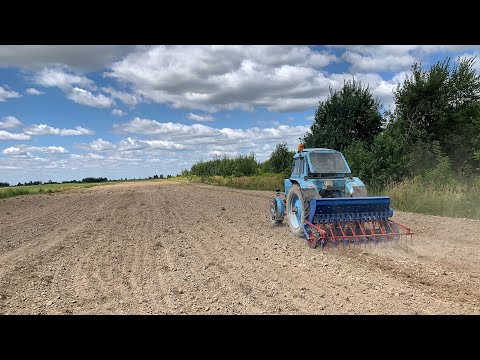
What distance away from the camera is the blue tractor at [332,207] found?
733 cm

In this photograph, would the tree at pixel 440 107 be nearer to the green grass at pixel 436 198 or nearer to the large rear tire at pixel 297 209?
the green grass at pixel 436 198

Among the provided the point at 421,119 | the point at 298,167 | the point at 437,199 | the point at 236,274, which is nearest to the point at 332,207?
the point at 298,167

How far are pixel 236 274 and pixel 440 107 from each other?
21807 mm

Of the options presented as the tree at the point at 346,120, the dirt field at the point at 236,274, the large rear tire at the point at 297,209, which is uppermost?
the tree at the point at 346,120

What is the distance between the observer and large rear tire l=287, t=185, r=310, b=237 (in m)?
7.88

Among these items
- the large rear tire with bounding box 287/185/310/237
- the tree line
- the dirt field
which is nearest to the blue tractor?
the large rear tire with bounding box 287/185/310/237

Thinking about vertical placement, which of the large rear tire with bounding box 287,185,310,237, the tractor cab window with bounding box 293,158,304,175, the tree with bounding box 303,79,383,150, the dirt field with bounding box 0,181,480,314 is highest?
the tree with bounding box 303,79,383,150

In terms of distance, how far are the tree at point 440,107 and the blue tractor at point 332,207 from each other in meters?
15.3

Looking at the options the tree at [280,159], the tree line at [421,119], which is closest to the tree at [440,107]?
the tree line at [421,119]

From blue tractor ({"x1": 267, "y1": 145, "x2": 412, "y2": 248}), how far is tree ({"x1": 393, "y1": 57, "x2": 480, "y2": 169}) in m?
15.3

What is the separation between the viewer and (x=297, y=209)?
8617mm

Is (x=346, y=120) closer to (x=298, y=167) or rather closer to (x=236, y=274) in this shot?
(x=298, y=167)

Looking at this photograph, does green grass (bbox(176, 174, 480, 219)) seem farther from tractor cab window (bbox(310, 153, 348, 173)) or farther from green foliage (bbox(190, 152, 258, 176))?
green foliage (bbox(190, 152, 258, 176))
